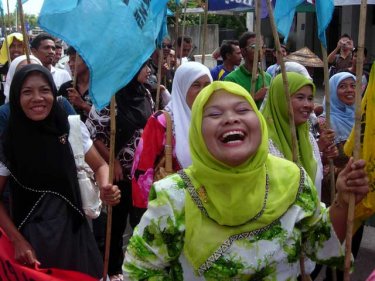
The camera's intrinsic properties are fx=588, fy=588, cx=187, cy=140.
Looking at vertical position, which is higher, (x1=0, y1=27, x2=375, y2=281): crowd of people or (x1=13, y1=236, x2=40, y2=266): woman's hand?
(x1=0, y1=27, x2=375, y2=281): crowd of people

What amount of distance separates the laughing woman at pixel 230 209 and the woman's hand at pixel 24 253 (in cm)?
88

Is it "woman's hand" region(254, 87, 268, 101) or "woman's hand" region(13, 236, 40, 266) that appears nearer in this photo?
"woman's hand" region(13, 236, 40, 266)

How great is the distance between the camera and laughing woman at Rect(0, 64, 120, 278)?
2621mm

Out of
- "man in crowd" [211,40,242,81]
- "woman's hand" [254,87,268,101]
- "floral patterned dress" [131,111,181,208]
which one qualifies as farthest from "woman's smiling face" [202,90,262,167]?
"man in crowd" [211,40,242,81]

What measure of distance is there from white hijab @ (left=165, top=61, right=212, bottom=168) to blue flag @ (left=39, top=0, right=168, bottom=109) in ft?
1.67

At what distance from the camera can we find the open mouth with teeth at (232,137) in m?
1.80

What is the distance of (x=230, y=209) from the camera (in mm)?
1766

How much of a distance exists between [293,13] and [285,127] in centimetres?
84

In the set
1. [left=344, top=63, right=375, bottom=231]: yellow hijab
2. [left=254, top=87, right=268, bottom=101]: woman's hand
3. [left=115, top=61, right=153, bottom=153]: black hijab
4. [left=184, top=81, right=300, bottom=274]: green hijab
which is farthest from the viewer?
[left=254, top=87, right=268, bottom=101]: woman's hand

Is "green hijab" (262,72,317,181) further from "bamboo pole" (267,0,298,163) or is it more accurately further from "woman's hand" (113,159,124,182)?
"woman's hand" (113,159,124,182)

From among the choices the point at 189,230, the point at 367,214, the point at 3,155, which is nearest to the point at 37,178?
the point at 3,155

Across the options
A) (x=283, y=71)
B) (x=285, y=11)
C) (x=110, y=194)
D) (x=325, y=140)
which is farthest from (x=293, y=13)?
(x=110, y=194)

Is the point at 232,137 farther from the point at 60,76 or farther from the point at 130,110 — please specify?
the point at 60,76

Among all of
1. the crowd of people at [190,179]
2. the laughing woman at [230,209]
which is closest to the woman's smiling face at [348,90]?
the crowd of people at [190,179]
